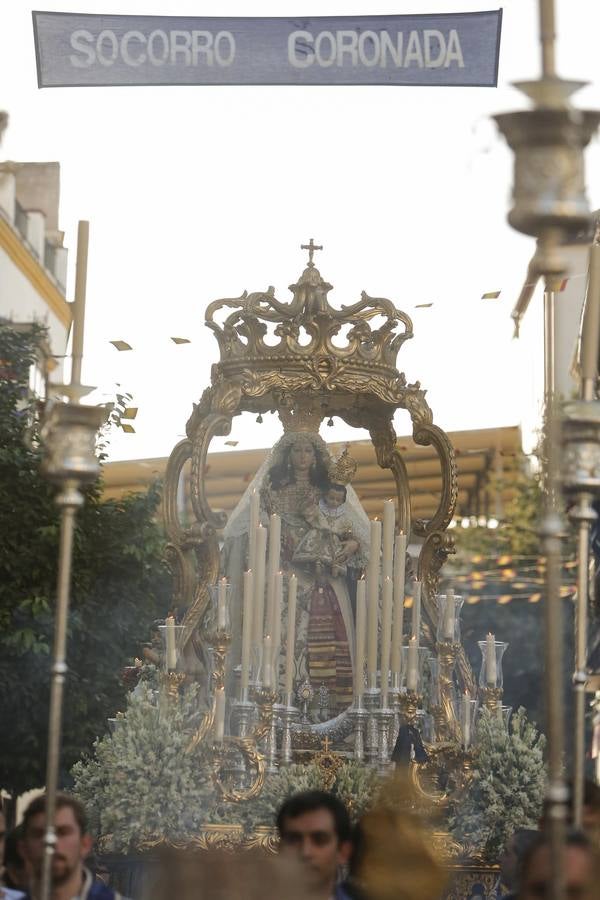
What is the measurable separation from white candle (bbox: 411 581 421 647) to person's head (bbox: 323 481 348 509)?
0.70m

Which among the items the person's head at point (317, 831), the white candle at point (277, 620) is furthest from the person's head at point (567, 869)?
the white candle at point (277, 620)

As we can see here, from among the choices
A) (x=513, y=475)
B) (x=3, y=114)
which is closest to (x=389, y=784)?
(x=3, y=114)

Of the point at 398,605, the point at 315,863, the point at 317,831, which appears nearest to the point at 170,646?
the point at 398,605

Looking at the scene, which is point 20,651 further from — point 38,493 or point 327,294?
point 327,294

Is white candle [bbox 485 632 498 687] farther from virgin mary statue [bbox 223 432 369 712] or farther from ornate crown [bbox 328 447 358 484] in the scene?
ornate crown [bbox 328 447 358 484]

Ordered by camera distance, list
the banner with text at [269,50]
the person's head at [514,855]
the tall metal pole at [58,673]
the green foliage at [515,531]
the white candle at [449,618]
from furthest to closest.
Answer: the green foliage at [515,531]
the white candle at [449,618]
the banner with text at [269,50]
the person's head at [514,855]
the tall metal pole at [58,673]

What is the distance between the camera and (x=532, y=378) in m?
35.8

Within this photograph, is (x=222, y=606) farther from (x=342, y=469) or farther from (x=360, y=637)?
(x=342, y=469)

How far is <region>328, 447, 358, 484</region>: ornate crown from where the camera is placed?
35.6 ft

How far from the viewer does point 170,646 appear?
32.9ft

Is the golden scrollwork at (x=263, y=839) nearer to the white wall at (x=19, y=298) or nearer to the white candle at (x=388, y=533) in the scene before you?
the white candle at (x=388, y=533)

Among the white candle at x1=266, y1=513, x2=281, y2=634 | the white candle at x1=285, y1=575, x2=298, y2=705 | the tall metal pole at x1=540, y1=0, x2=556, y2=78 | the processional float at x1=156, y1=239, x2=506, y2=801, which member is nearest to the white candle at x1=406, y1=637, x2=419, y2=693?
the processional float at x1=156, y1=239, x2=506, y2=801

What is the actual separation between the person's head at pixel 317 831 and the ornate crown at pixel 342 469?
5098 mm

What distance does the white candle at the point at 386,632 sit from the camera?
31.9 feet
